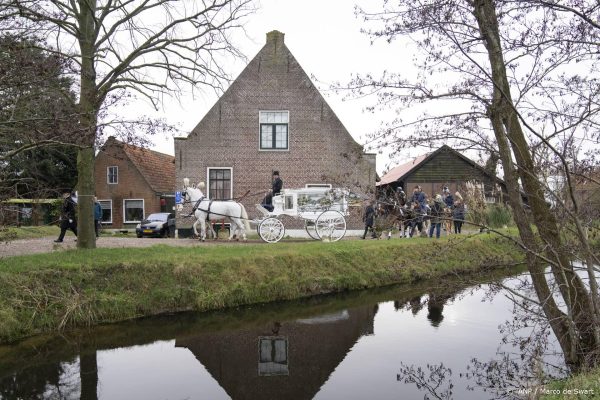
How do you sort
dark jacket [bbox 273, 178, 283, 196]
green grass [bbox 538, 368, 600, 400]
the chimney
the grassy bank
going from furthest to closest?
the chimney, dark jacket [bbox 273, 178, 283, 196], the grassy bank, green grass [bbox 538, 368, 600, 400]

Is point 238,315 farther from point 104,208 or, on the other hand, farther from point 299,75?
point 104,208

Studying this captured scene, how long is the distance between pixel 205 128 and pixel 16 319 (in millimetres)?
13676

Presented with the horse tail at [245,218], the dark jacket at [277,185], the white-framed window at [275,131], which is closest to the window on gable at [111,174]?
the white-framed window at [275,131]


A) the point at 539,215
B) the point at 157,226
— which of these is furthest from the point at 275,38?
the point at 539,215

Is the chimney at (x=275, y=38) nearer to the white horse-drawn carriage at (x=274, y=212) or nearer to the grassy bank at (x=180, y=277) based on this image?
the white horse-drawn carriage at (x=274, y=212)

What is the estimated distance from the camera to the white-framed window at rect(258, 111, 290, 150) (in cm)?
2005

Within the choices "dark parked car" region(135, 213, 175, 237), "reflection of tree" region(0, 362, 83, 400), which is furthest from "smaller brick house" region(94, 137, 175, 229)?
"reflection of tree" region(0, 362, 83, 400)

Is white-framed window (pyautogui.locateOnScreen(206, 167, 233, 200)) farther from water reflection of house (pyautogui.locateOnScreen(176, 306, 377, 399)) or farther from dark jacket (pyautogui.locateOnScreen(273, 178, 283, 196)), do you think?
water reflection of house (pyautogui.locateOnScreen(176, 306, 377, 399))

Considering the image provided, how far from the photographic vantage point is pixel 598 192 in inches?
187

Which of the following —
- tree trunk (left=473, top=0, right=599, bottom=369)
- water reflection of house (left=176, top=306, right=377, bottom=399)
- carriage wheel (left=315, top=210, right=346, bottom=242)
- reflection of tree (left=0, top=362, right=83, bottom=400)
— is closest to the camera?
tree trunk (left=473, top=0, right=599, bottom=369)

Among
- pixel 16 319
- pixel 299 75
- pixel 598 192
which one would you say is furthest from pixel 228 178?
pixel 598 192

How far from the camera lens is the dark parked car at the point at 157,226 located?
67.5 ft

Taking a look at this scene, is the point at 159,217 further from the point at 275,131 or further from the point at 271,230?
the point at 271,230

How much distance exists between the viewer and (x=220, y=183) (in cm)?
1994
